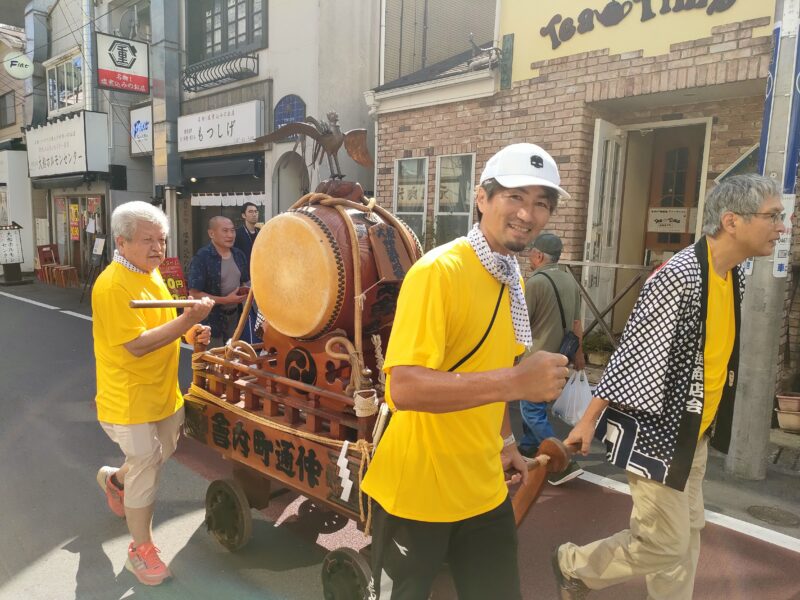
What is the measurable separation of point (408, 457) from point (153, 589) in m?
1.91

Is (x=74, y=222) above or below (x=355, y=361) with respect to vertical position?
above

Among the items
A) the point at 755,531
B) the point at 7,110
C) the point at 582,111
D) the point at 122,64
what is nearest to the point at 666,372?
the point at 755,531

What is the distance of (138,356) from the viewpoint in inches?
106

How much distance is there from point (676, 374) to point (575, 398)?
211 cm

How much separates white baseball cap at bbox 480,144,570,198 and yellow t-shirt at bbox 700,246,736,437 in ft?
3.19

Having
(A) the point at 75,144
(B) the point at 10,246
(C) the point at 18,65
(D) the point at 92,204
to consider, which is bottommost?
(B) the point at 10,246

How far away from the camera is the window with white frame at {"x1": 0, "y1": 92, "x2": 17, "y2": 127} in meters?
19.5

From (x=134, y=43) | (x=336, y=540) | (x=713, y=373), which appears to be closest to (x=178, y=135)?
(x=134, y=43)

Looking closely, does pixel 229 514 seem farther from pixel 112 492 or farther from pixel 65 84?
pixel 65 84

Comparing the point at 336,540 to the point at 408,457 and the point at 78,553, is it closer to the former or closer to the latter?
the point at 78,553

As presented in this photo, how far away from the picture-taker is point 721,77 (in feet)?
19.1

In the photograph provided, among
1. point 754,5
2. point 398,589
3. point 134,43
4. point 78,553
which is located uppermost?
point 134,43

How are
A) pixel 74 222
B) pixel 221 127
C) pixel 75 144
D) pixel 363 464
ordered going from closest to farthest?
pixel 363 464
pixel 221 127
pixel 75 144
pixel 74 222

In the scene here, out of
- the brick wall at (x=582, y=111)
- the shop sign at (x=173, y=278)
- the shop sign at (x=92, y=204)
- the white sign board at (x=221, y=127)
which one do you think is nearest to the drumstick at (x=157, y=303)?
the brick wall at (x=582, y=111)
